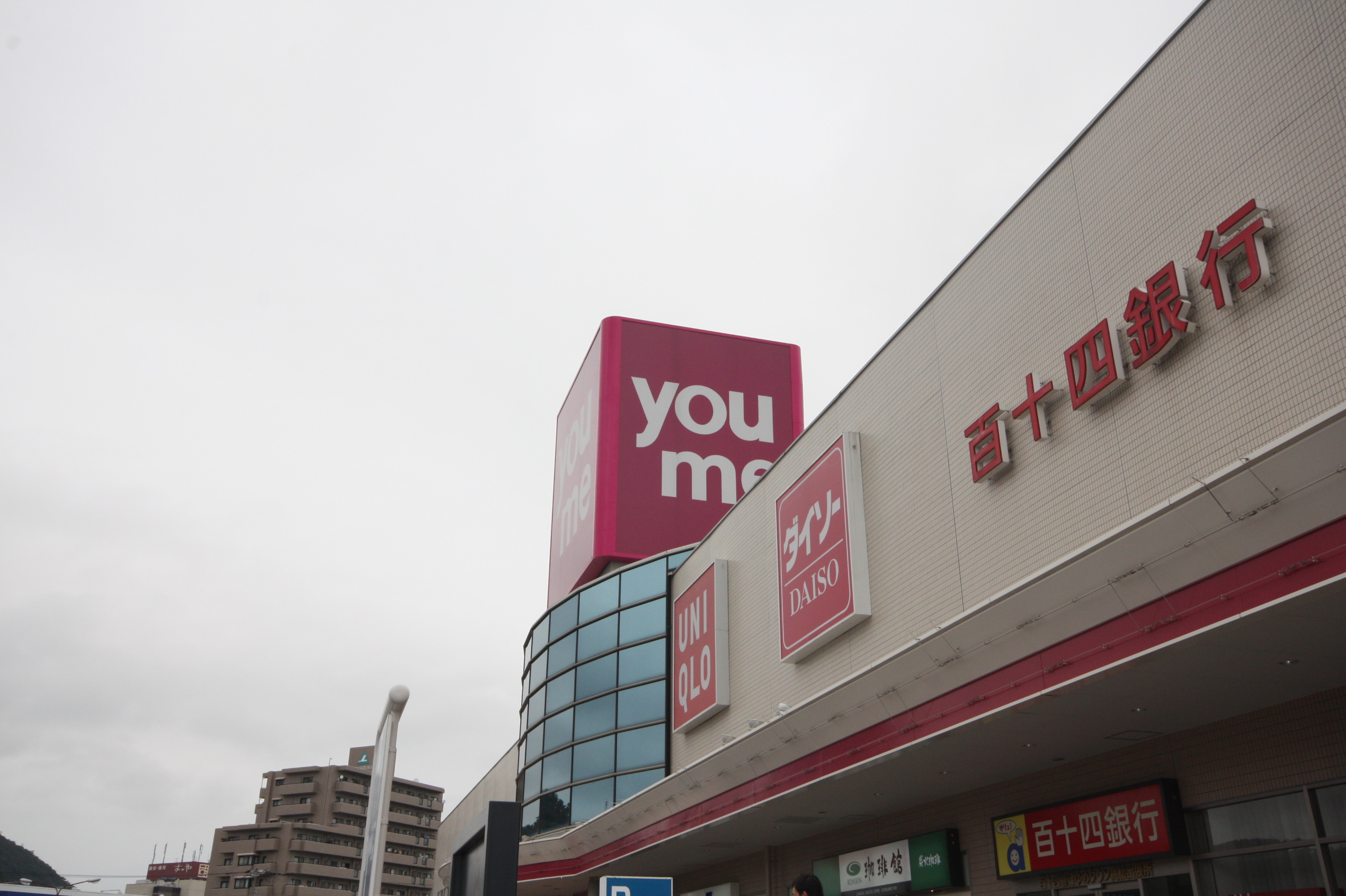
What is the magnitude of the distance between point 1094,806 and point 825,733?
345 centimetres

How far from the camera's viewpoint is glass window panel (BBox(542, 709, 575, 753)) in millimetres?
25266

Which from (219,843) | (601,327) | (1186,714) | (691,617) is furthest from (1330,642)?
(219,843)

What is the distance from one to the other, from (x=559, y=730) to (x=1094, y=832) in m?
16.6

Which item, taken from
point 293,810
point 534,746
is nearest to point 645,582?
point 534,746

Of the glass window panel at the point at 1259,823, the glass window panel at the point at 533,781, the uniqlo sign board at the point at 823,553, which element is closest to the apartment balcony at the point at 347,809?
the glass window panel at the point at 533,781

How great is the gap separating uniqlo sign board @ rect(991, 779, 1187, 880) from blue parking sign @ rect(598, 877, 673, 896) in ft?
20.8

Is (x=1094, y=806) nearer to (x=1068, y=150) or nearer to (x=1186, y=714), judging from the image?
(x=1186, y=714)

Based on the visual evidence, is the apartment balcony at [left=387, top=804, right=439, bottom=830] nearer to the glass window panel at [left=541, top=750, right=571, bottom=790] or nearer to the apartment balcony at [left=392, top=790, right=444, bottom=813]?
the apartment balcony at [left=392, top=790, right=444, bottom=813]

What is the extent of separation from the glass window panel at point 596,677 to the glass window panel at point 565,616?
1444mm

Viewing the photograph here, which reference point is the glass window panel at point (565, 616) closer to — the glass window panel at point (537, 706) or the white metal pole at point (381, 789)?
the glass window panel at point (537, 706)

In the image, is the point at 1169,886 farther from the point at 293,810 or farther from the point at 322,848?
the point at 293,810

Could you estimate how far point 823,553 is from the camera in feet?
52.4

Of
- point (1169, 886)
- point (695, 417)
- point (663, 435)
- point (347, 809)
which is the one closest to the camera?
point (1169, 886)

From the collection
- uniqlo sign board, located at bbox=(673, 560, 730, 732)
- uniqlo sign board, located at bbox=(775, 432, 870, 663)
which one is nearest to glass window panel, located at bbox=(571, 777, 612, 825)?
uniqlo sign board, located at bbox=(673, 560, 730, 732)
